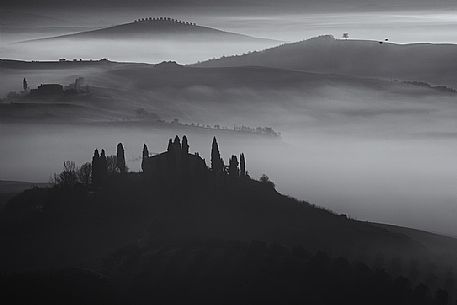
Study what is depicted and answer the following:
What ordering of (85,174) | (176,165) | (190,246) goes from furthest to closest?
(85,174), (176,165), (190,246)

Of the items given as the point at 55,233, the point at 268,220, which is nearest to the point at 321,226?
the point at 268,220

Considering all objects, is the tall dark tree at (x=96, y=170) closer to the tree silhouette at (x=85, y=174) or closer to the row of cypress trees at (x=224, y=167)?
the tree silhouette at (x=85, y=174)

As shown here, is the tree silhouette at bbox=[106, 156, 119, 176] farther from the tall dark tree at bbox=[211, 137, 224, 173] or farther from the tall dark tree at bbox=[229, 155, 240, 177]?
the tall dark tree at bbox=[229, 155, 240, 177]

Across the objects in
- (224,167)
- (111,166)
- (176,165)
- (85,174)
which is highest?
(176,165)

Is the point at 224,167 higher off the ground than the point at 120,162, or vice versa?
the point at 120,162

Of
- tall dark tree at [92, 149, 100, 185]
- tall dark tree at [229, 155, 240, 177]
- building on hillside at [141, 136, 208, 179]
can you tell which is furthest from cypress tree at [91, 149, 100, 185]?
tall dark tree at [229, 155, 240, 177]

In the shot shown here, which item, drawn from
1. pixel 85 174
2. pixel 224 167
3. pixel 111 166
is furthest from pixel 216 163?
pixel 85 174

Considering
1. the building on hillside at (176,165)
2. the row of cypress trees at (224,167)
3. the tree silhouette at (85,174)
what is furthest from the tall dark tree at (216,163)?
the tree silhouette at (85,174)

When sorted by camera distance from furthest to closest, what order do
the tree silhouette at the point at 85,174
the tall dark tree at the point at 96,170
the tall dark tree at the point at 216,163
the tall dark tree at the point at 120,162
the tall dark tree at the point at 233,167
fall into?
the tall dark tree at the point at 120,162
the tree silhouette at the point at 85,174
the tall dark tree at the point at 233,167
the tall dark tree at the point at 216,163
the tall dark tree at the point at 96,170

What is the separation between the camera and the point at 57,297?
321 ft

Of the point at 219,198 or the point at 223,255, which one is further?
the point at 219,198

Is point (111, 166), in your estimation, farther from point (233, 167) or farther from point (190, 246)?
point (190, 246)

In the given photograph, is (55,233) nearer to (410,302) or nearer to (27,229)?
(27,229)

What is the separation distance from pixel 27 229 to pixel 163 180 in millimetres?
22220
